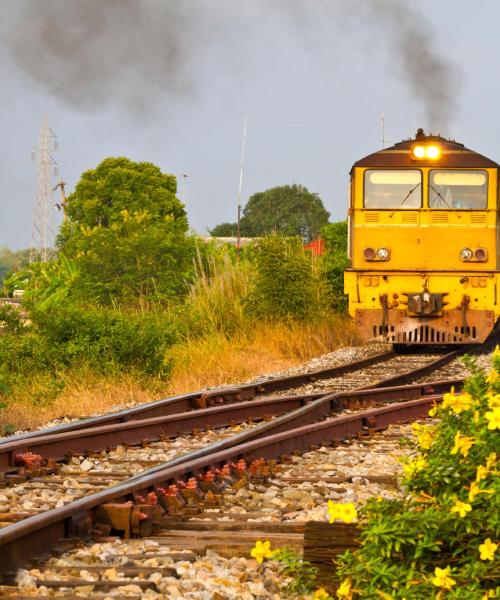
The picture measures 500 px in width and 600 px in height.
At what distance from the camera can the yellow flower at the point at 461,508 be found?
3.75 m

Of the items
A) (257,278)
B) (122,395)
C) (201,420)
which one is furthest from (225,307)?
(201,420)

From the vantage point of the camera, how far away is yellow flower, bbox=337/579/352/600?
3773 mm

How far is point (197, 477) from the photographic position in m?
6.27

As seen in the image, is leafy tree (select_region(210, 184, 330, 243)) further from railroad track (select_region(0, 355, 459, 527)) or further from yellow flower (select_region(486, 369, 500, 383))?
yellow flower (select_region(486, 369, 500, 383))

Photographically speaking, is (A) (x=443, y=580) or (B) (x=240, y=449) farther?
(B) (x=240, y=449)

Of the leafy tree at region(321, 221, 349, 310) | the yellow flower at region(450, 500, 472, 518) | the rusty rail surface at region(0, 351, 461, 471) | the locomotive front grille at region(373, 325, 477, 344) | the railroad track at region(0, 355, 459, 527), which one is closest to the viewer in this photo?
the yellow flower at region(450, 500, 472, 518)

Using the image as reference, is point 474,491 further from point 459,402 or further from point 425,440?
point 425,440

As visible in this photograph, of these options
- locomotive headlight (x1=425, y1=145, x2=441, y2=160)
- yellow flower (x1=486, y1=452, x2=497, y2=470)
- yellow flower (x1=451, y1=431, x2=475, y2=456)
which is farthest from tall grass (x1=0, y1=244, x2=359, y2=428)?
yellow flower (x1=486, y1=452, x2=497, y2=470)

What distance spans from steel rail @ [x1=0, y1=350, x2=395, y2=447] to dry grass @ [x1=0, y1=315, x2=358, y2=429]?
97 cm

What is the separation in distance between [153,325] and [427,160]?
484 cm

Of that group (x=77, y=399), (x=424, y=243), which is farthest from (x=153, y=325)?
(x=424, y=243)

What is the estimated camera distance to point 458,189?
17062 millimetres

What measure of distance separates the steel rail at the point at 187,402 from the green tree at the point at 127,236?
9.18 metres

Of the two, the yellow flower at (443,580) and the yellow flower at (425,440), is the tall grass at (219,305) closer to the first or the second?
the yellow flower at (425,440)
